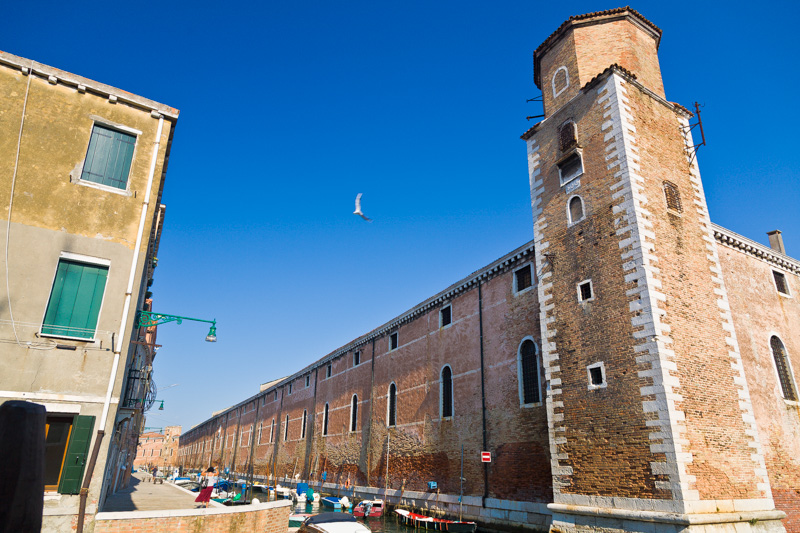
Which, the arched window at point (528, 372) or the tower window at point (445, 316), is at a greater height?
the tower window at point (445, 316)

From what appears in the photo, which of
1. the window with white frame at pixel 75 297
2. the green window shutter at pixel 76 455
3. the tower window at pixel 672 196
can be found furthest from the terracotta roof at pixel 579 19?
the green window shutter at pixel 76 455

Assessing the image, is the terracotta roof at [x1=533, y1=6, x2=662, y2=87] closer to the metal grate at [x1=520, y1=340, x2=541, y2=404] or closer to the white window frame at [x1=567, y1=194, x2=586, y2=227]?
the white window frame at [x1=567, y1=194, x2=586, y2=227]

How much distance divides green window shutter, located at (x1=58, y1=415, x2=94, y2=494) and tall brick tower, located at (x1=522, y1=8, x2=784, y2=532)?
11.1 m

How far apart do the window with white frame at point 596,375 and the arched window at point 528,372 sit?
3.69m

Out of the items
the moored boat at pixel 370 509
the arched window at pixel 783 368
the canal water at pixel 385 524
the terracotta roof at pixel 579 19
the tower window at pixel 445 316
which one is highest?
the terracotta roof at pixel 579 19

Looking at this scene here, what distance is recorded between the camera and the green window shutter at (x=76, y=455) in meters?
9.22

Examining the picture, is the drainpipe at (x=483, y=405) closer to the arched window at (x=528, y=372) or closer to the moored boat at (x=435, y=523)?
the moored boat at (x=435, y=523)

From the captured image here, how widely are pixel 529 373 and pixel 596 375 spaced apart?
14.6ft

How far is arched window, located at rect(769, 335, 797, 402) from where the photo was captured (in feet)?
53.7

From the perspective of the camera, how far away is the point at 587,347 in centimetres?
1338

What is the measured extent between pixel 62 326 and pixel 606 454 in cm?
1264

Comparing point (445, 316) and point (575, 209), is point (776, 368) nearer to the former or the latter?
point (575, 209)

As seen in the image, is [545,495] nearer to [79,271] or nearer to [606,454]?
[606,454]

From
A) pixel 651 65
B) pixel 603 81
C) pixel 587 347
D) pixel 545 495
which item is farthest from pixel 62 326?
pixel 651 65
